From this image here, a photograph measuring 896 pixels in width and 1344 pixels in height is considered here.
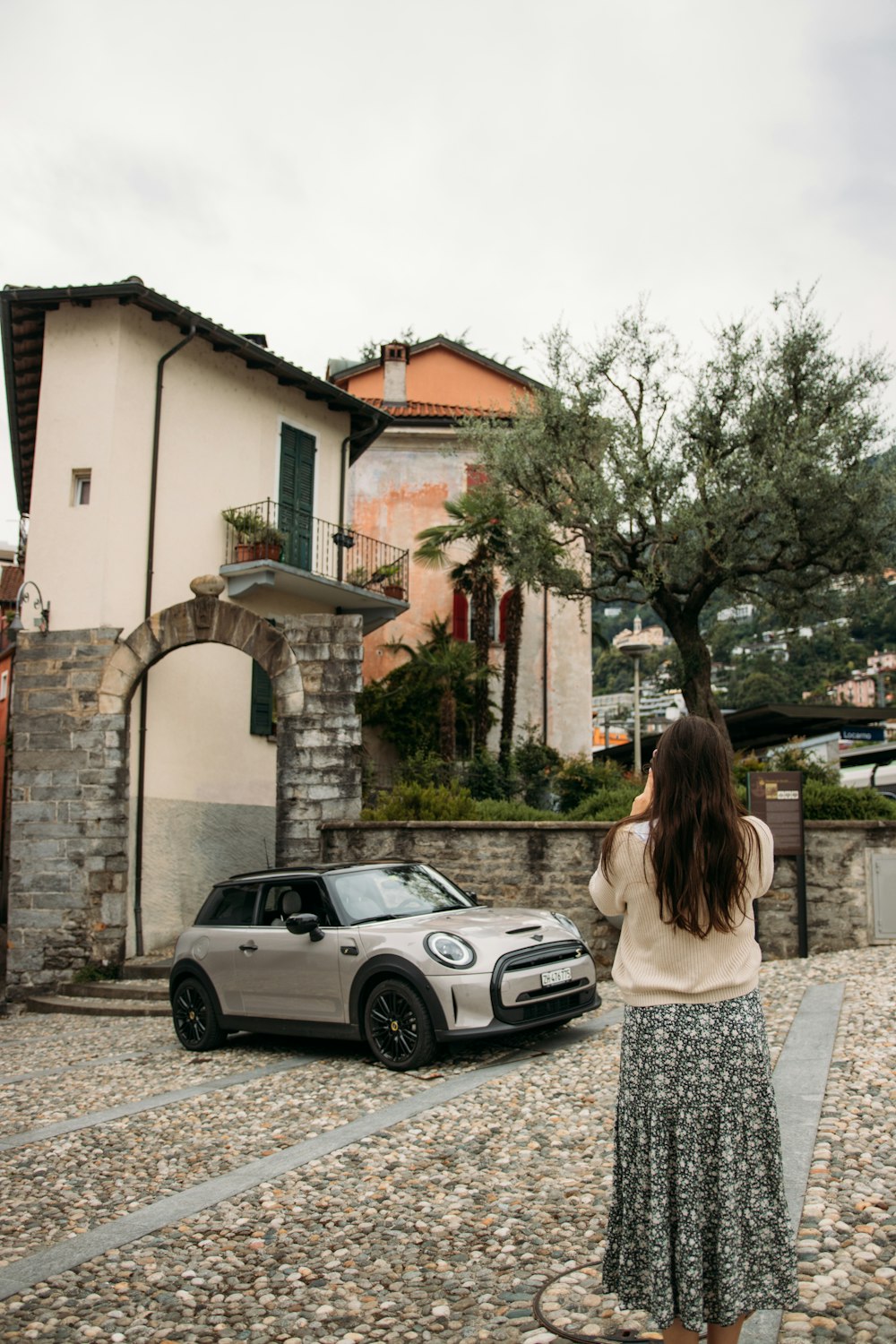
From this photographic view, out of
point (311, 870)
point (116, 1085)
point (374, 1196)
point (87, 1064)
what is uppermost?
point (311, 870)

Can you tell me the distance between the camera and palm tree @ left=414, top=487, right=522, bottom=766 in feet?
76.0

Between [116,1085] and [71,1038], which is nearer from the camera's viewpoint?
[116,1085]

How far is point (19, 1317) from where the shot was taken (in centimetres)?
404

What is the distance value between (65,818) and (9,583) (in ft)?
58.9

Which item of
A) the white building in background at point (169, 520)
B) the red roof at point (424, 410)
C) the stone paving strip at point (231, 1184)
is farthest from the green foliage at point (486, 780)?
the stone paving strip at point (231, 1184)

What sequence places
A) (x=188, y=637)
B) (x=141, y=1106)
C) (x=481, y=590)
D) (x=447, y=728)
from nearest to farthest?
(x=141, y=1106) < (x=188, y=637) < (x=447, y=728) < (x=481, y=590)

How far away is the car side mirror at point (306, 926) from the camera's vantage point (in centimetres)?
865

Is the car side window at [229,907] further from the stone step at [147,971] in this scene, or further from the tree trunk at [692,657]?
the tree trunk at [692,657]

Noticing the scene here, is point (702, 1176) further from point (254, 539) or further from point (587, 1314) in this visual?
point (254, 539)

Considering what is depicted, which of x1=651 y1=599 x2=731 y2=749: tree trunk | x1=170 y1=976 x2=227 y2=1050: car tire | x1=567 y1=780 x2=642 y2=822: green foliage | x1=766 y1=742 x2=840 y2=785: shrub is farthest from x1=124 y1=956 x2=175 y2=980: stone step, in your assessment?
→ x1=651 y1=599 x2=731 y2=749: tree trunk

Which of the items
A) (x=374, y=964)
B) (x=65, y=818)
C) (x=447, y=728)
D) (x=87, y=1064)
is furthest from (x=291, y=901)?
(x=447, y=728)

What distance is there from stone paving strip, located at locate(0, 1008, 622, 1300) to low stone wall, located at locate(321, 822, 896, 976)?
450 cm

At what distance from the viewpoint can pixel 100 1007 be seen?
523 inches

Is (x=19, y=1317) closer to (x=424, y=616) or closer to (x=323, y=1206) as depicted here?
(x=323, y=1206)
